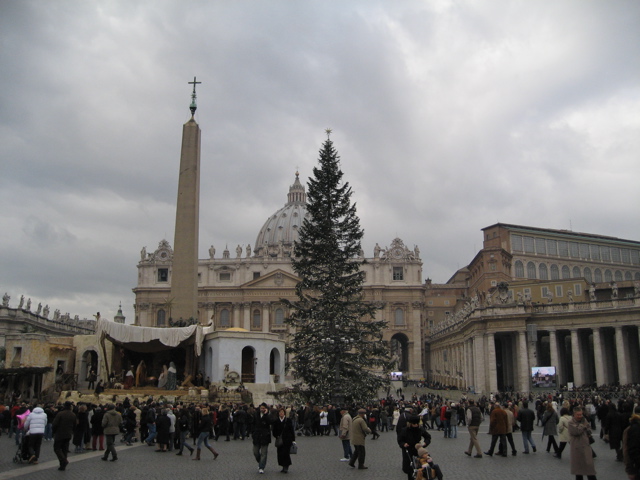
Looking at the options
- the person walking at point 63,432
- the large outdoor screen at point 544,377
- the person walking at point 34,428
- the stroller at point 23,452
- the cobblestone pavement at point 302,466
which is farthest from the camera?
the large outdoor screen at point 544,377

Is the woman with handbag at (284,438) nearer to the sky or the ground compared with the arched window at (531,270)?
nearer to the ground

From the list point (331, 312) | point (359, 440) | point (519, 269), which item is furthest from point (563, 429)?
point (519, 269)

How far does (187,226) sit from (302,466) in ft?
66.8

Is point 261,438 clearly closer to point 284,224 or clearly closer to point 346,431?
point 346,431

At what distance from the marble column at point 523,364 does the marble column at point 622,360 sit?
632 cm

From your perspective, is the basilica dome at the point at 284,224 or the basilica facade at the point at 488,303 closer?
the basilica facade at the point at 488,303

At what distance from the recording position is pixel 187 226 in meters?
33.2

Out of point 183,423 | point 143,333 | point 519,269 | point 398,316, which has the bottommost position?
point 183,423

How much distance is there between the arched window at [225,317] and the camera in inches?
3741

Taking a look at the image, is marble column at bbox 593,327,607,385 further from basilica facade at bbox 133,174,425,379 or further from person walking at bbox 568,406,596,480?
basilica facade at bbox 133,174,425,379

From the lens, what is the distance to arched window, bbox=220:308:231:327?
312ft

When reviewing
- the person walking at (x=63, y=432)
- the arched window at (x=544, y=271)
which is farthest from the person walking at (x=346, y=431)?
the arched window at (x=544, y=271)

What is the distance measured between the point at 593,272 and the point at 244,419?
7418cm

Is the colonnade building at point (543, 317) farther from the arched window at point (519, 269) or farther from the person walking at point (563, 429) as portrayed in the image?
the person walking at point (563, 429)
